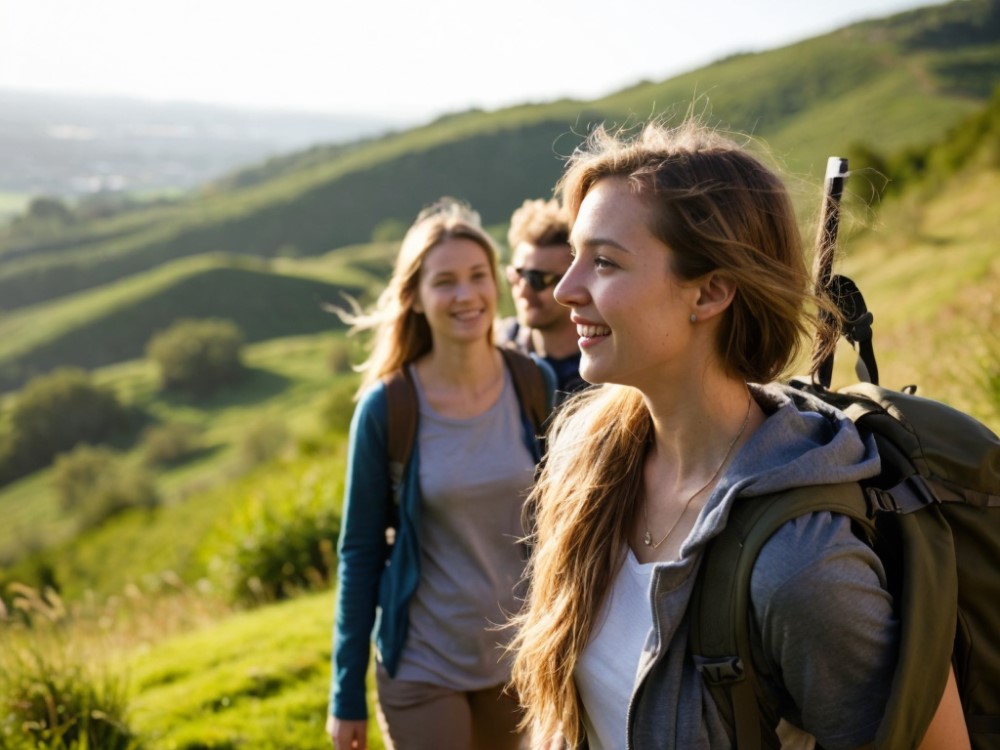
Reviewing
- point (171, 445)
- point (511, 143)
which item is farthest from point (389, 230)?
point (171, 445)

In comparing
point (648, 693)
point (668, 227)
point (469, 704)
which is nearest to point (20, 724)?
point (469, 704)

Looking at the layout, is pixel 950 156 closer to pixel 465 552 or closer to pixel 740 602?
pixel 465 552

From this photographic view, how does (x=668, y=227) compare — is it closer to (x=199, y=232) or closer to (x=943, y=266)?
(x=943, y=266)

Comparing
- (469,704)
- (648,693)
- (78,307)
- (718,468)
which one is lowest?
(78,307)

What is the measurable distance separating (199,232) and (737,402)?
451ft

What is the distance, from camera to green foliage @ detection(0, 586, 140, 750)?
486 centimetres

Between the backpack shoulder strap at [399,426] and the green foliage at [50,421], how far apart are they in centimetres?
8229

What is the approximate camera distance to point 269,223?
5192 inches

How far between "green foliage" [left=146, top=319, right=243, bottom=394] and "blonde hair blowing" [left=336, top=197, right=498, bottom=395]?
281 feet

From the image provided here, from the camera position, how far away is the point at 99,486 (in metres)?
61.4

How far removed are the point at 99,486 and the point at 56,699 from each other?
2431 inches

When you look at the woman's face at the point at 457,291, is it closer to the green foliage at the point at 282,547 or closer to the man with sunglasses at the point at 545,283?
the man with sunglasses at the point at 545,283

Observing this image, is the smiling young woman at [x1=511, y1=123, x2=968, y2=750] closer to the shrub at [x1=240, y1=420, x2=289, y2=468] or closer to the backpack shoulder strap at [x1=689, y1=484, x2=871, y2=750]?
the backpack shoulder strap at [x1=689, y1=484, x2=871, y2=750]

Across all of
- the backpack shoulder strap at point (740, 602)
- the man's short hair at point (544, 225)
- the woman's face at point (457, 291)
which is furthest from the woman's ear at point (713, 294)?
the man's short hair at point (544, 225)
